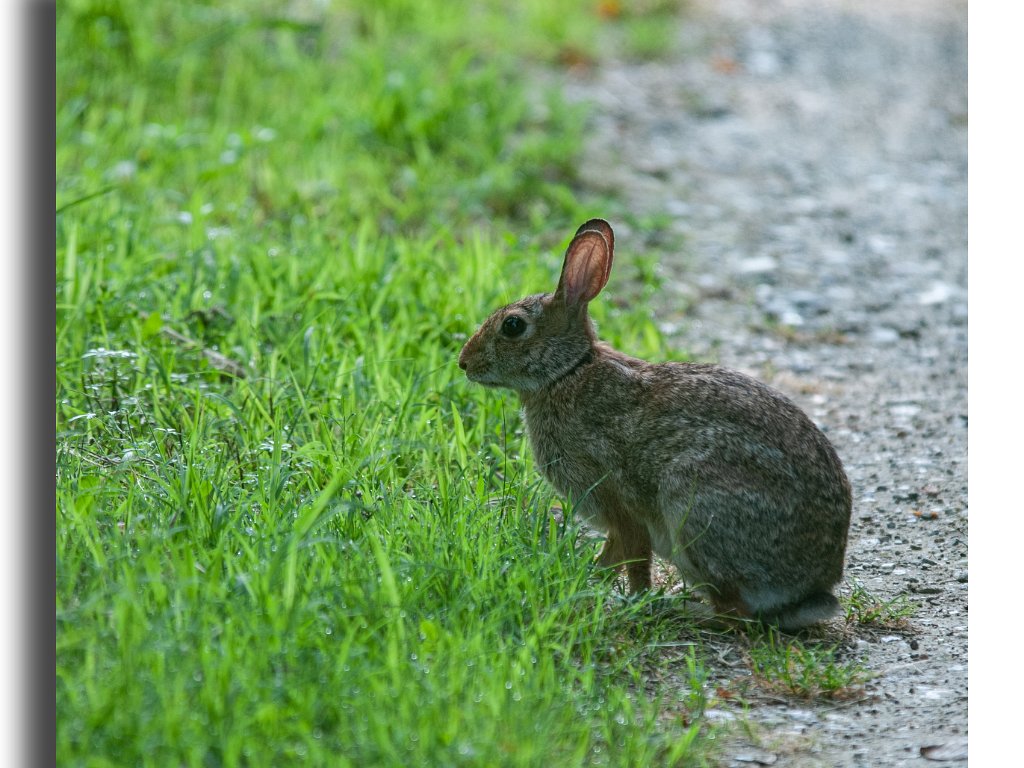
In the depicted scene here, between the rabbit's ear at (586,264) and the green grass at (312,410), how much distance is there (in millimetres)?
611

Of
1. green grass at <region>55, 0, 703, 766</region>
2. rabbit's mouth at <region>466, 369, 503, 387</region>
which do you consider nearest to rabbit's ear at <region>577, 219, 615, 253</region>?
rabbit's mouth at <region>466, 369, 503, 387</region>

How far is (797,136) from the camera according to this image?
27.2 ft

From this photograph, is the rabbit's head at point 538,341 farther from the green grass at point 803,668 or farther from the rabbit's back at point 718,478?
the green grass at point 803,668

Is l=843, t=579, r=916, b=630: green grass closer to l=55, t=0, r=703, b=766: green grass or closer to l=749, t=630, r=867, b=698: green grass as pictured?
l=749, t=630, r=867, b=698: green grass

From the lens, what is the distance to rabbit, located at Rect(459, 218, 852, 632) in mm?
3777

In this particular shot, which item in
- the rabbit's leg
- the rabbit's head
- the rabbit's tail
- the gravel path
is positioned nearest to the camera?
the gravel path

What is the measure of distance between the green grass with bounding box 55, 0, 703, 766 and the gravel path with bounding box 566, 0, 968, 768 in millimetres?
463

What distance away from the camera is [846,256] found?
22.9ft

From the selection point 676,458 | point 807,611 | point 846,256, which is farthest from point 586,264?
point 846,256

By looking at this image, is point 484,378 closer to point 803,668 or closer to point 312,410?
point 312,410

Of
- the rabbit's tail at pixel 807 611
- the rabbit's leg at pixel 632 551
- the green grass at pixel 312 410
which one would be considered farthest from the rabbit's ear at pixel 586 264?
the rabbit's tail at pixel 807 611

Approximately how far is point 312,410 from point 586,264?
103cm

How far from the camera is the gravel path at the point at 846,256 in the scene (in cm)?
372

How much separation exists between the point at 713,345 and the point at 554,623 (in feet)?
8.61
